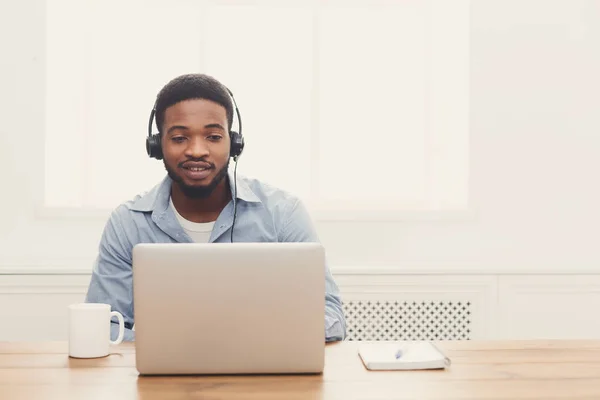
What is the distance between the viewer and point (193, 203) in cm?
198

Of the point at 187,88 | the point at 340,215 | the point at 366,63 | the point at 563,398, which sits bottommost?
the point at 563,398

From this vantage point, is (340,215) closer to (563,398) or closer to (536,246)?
(536,246)

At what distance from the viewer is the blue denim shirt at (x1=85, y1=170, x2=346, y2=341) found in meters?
1.83

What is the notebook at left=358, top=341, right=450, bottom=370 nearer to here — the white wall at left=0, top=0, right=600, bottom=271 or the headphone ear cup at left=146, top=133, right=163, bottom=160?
the headphone ear cup at left=146, top=133, right=163, bottom=160

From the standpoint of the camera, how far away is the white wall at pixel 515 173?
2855 millimetres

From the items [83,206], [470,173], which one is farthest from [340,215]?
[83,206]

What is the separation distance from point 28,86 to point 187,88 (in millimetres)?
1142

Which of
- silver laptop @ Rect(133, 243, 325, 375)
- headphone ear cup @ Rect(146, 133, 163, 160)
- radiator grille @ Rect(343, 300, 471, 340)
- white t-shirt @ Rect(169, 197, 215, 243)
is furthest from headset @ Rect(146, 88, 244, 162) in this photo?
radiator grille @ Rect(343, 300, 471, 340)

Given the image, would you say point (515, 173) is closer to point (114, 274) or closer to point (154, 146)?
point (154, 146)

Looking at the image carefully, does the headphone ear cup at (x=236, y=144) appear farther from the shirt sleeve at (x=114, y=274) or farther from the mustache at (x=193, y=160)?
the shirt sleeve at (x=114, y=274)

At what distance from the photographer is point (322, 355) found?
3.78ft

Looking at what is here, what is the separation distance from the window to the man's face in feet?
3.34

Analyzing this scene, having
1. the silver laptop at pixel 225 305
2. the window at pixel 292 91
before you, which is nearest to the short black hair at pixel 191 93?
the silver laptop at pixel 225 305

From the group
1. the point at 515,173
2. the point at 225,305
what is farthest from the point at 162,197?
the point at 515,173
